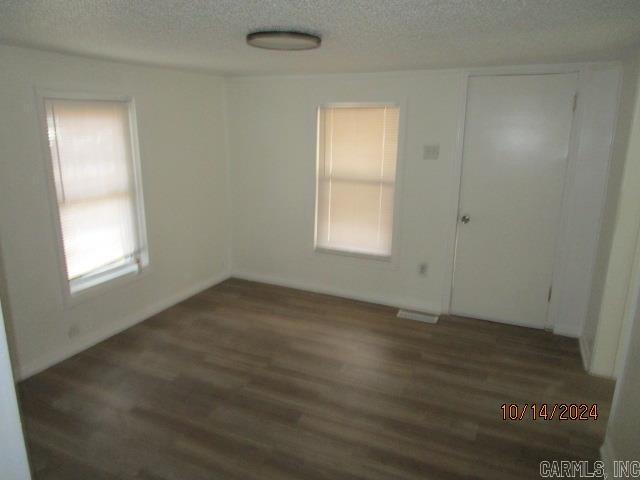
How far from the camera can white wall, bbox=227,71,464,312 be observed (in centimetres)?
410

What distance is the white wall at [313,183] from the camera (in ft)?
13.4

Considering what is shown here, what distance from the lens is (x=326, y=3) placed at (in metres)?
1.75

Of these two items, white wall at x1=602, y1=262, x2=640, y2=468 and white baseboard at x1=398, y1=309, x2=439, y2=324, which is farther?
white baseboard at x1=398, y1=309, x2=439, y2=324

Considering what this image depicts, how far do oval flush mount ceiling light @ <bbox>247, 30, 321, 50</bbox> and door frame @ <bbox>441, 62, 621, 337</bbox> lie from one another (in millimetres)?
2019

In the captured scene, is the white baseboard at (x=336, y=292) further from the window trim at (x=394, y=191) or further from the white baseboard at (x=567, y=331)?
the white baseboard at (x=567, y=331)

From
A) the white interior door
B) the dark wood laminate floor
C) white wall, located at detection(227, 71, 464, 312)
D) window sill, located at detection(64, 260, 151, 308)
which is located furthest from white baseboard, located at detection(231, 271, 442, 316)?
window sill, located at detection(64, 260, 151, 308)

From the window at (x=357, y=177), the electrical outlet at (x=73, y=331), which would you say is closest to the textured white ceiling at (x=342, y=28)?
the window at (x=357, y=177)

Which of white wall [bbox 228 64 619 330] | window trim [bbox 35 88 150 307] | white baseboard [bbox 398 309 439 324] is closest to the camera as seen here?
window trim [bbox 35 88 150 307]

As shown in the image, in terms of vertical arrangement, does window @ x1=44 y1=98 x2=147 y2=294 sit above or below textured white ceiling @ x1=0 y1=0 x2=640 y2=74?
below

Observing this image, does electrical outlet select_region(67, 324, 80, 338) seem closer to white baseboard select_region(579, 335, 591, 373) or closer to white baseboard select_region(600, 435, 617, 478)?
white baseboard select_region(600, 435, 617, 478)

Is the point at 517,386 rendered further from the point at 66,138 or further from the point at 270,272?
the point at 66,138

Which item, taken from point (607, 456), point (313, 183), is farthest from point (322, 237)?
point (607, 456)

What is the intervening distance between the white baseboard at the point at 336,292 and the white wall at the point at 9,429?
393 cm

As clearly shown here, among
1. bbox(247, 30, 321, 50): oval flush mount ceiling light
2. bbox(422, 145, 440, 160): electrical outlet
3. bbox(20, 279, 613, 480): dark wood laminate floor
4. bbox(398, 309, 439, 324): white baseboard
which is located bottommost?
bbox(20, 279, 613, 480): dark wood laminate floor
